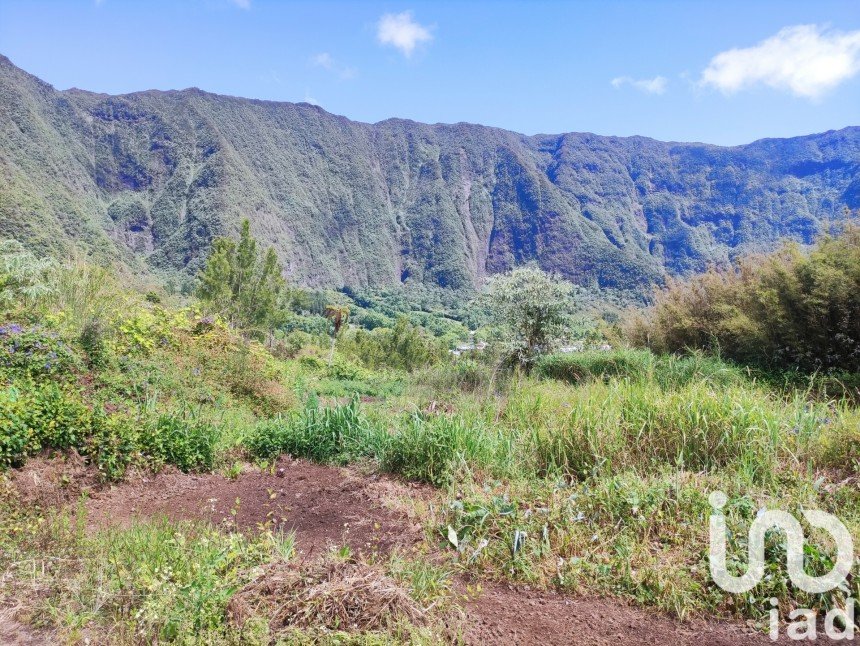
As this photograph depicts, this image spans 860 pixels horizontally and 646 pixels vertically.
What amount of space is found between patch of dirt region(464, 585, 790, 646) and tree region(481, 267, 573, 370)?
9685 millimetres

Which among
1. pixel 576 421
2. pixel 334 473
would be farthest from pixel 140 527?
pixel 576 421

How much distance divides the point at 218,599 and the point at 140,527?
3.72 ft

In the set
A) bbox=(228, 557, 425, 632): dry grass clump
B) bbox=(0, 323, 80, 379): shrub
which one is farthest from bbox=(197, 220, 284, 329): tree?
bbox=(228, 557, 425, 632): dry grass clump

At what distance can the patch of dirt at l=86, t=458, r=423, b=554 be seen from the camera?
320cm

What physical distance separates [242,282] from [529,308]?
12926mm

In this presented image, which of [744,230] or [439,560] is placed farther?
[744,230]

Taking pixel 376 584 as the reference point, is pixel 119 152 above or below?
above

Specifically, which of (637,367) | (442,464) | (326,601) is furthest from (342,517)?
(637,367)

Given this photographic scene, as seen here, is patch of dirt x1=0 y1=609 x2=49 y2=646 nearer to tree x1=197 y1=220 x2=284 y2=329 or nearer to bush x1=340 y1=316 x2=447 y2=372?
tree x1=197 y1=220 x2=284 y2=329

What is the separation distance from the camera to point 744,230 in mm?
166000

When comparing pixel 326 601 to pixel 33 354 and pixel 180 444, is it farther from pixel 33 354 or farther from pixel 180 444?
pixel 33 354

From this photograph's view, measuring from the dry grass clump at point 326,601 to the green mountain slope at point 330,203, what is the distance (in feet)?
361

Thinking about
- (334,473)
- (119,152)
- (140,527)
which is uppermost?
(119,152)

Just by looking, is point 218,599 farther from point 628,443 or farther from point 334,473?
point 628,443
